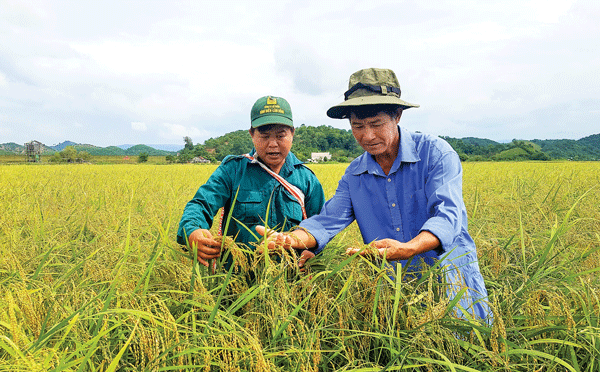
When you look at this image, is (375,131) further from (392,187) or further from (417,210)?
(417,210)

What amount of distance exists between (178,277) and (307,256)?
0.63 metres

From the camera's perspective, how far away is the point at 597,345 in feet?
4.06

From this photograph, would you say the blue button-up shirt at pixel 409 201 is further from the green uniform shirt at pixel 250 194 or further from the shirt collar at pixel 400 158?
the green uniform shirt at pixel 250 194

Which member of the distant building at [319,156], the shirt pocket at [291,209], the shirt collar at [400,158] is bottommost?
the shirt pocket at [291,209]

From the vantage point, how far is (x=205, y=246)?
4.93 ft

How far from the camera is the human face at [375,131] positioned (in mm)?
1760

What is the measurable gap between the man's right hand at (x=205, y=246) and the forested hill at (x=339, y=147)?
22.7ft

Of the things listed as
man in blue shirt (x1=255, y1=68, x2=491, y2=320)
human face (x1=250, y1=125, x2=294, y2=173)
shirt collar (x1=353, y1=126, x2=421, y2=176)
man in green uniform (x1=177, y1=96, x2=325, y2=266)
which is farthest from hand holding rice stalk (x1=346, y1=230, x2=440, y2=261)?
human face (x1=250, y1=125, x2=294, y2=173)

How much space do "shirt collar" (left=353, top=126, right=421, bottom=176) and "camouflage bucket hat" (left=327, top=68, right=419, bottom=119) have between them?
17cm

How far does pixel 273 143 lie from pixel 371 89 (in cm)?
66

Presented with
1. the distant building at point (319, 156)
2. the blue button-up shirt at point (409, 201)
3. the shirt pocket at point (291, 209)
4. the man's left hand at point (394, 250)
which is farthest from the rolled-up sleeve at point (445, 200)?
the distant building at point (319, 156)

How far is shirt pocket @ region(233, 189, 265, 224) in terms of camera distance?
2.05 metres

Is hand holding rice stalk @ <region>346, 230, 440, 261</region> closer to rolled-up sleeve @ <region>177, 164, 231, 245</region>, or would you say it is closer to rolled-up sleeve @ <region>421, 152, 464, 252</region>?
rolled-up sleeve @ <region>421, 152, 464, 252</region>

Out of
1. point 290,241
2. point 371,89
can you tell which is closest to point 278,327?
point 290,241
